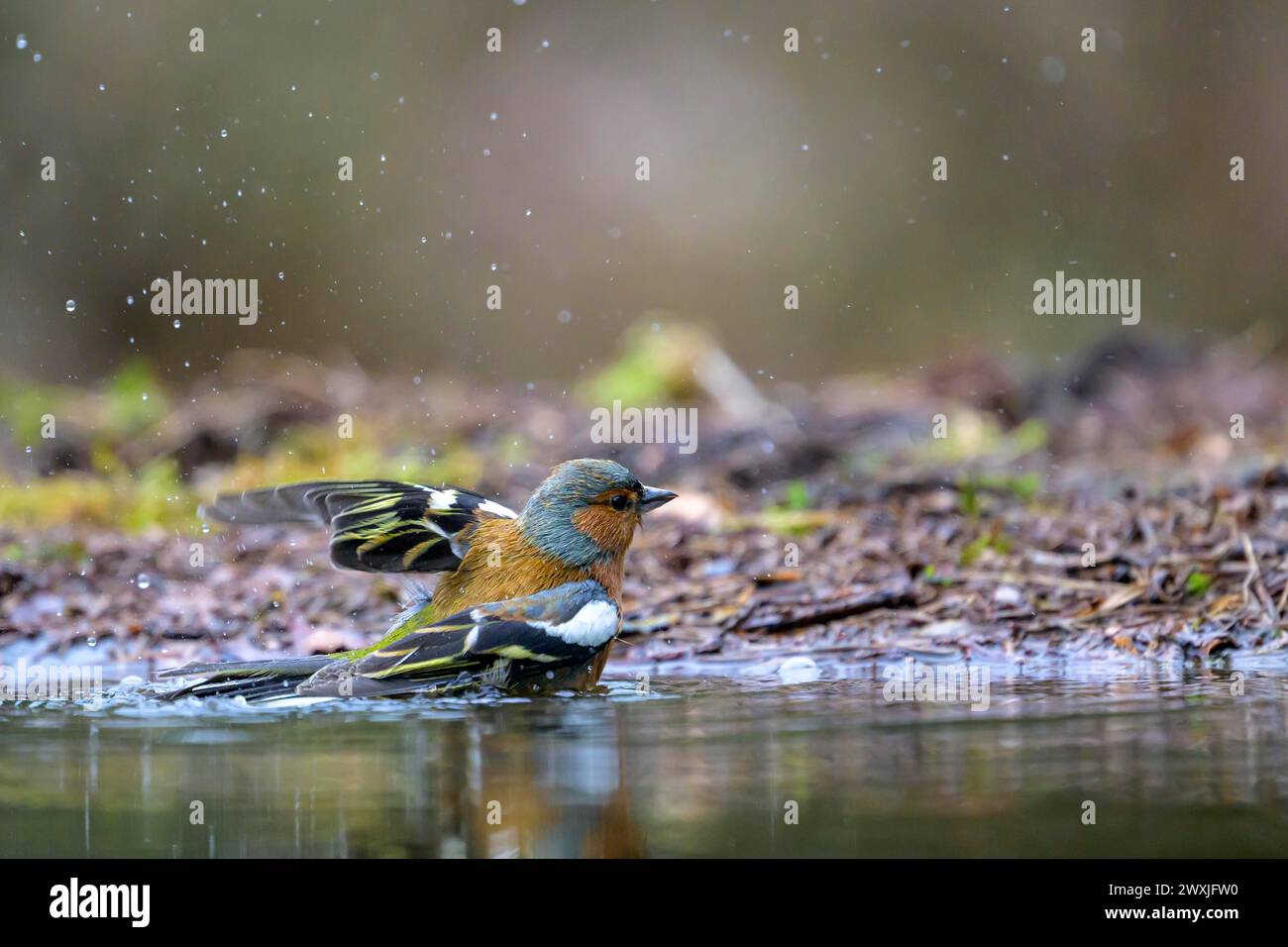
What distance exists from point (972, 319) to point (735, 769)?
38.2ft

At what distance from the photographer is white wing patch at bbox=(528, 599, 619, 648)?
520 cm

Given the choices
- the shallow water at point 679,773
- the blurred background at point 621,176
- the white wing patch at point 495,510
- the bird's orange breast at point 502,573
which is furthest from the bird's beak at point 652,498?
the blurred background at point 621,176

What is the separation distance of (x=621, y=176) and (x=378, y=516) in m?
10.3

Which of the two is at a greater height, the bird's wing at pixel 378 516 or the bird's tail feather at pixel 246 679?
the bird's wing at pixel 378 516

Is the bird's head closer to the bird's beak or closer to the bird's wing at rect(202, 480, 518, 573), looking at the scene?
the bird's beak

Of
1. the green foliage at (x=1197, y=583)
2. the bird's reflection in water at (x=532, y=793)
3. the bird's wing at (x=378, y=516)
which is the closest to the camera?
the bird's reflection in water at (x=532, y=793)

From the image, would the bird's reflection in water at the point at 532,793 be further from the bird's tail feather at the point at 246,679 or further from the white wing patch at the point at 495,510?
the white wing patch at the point at 495,510

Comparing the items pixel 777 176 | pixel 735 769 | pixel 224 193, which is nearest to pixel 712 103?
pixel 777 176

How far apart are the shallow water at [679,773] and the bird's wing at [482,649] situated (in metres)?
0.11

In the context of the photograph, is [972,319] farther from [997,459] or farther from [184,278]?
[184,278]

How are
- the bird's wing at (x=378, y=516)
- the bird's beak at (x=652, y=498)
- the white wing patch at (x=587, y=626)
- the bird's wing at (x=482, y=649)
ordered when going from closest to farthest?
the bird's wing at (x=482, y=649), the white wing patch at (x=587, y=626), the bird's wing at (x=378, y=516), the bird's beak at (x=652, y=498)

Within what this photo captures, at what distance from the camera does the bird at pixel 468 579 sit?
502 cm

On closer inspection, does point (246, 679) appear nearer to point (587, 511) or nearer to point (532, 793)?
point (587, 511)

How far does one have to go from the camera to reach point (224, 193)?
15266 mm
